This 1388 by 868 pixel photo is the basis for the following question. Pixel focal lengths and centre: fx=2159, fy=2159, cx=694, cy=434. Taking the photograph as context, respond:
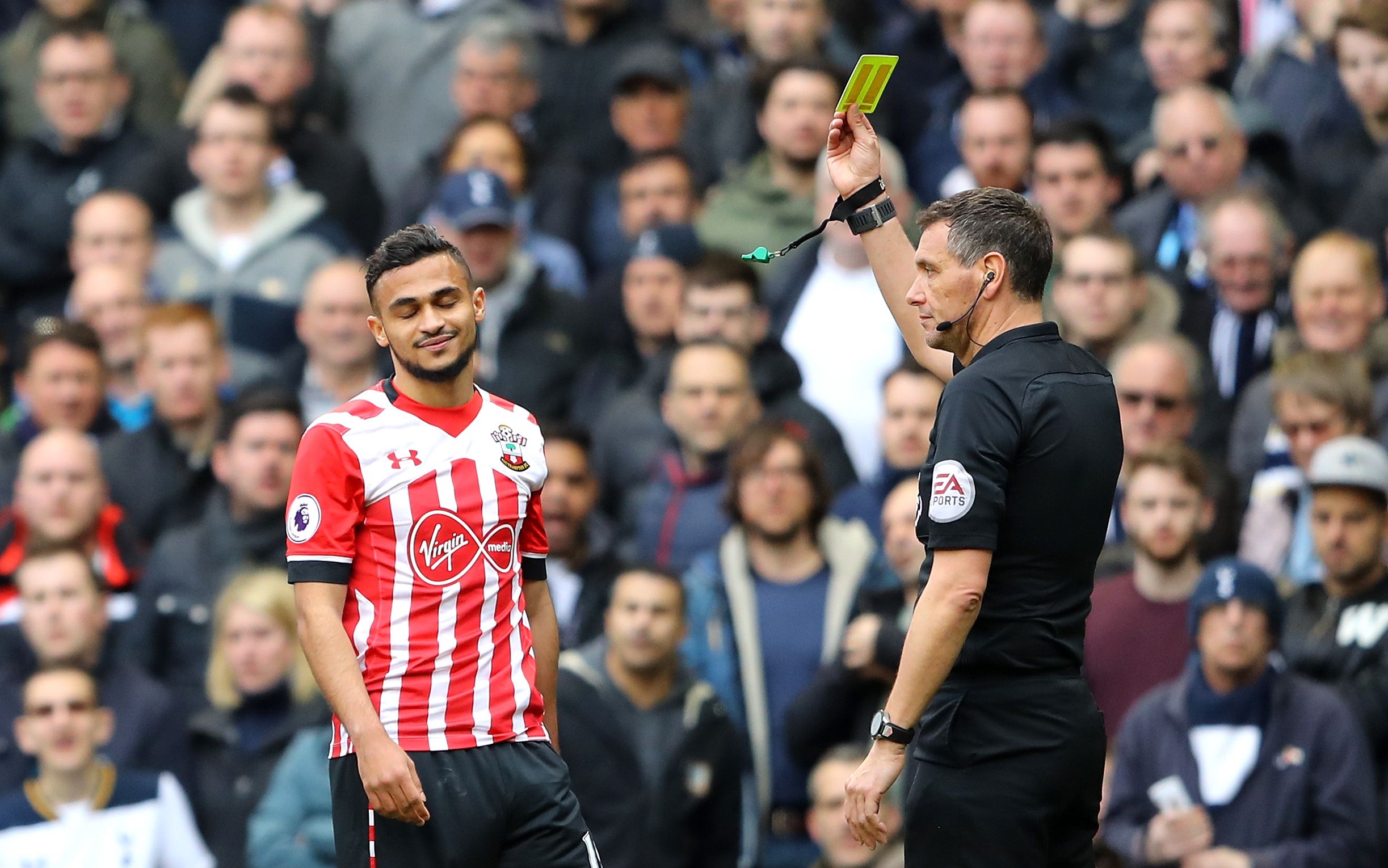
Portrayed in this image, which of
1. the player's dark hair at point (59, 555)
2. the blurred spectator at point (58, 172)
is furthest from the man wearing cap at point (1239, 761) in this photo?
the blurred spectator at point (58, 172)

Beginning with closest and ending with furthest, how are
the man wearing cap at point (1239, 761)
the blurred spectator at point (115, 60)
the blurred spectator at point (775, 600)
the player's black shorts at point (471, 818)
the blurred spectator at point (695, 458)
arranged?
the player's black shorts at point (471, 818), the man wearing cap at point (1239, 761), the blurred spectator at point (775, 600), the blurred spectator at point (695, 458), the blurred spectator at point (115, 60)

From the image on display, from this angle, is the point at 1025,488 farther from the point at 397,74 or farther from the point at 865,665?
the point at 397,74

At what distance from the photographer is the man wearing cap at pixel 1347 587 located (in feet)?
27.1

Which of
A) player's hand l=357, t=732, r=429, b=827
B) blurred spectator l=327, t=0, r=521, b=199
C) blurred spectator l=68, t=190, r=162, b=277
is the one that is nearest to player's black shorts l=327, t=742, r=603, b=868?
player's hand l=357, t=732, r=429, b=827

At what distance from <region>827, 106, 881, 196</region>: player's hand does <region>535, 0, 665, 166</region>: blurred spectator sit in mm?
6863

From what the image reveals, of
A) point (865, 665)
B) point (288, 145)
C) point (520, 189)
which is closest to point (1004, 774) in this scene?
point (865, 665)

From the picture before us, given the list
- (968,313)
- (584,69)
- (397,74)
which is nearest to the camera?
(968,313)

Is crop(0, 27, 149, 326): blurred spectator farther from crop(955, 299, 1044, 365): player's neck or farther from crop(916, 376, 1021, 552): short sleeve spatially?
crop(916, 376, 1021, 552): short sleeve

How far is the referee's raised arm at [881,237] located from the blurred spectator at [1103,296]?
3.67m

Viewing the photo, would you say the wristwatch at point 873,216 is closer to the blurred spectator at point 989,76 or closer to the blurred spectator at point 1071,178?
the blurred spectator at point 1071,178

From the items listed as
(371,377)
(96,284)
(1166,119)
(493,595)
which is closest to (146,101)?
(96,284)

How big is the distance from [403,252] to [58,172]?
7.62 m

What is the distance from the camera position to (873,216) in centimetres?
610

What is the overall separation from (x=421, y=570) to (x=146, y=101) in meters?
8.81
